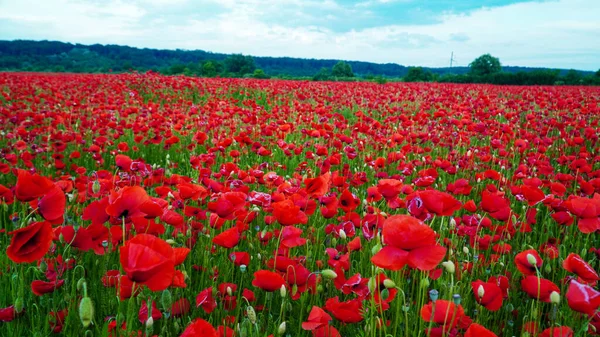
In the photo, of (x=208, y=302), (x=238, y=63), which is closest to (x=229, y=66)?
A: (x=238, y=63)

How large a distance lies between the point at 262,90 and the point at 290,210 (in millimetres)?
11783

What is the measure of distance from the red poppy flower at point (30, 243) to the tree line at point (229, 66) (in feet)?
56.7

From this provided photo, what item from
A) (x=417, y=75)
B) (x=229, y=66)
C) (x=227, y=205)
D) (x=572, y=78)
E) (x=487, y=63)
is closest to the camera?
(x=227, y=205)

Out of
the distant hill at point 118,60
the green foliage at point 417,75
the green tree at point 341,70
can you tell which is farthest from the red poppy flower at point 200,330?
the green tree at point 341,70

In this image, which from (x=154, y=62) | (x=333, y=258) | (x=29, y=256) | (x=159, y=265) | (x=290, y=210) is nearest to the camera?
(x=159, y=265)

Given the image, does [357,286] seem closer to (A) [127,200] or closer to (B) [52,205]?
(A) [127,200]

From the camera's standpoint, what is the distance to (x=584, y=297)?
1.07 m

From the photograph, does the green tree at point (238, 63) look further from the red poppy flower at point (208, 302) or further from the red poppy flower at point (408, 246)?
the red poppy flower at point (408, 246)

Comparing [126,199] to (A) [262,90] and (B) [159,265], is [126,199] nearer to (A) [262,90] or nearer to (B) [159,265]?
(B) [159,265]

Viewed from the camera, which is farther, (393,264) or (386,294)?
(386,294)

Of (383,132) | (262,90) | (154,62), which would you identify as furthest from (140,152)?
(154,62)

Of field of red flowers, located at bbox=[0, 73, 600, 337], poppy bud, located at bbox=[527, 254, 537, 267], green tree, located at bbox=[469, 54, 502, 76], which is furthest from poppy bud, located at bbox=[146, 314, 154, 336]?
green tree, located at bbox=[469, 54, 502, 76]

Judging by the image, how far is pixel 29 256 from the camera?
120 centimetres

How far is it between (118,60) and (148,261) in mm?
63200
